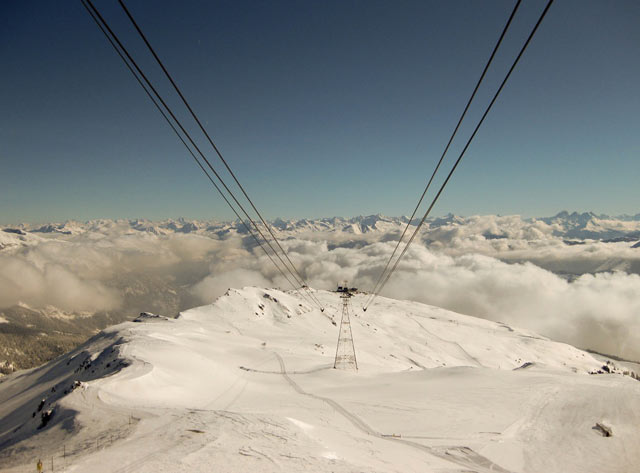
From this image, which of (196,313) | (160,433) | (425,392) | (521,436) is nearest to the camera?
(160,433)

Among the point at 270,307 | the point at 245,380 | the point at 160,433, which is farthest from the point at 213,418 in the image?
the point at 270,307

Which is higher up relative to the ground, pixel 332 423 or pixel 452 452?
pixel 452 452

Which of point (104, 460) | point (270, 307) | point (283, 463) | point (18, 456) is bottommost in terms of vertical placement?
point (18, 456)

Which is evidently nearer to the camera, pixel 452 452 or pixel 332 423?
pixel 452 452

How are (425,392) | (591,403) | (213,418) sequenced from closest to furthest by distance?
(213,418) < (591,403) < (425,392)

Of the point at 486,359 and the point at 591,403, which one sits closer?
the point at 591,403

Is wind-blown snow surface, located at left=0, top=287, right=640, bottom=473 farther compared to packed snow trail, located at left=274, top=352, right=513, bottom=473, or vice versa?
packed snow trail, located at left=274, top=352, right=513, bottom=473

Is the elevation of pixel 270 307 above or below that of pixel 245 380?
above

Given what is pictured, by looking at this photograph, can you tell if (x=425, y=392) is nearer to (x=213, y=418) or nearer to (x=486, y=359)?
(x=213, y=418)

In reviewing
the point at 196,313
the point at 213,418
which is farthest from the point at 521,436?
the point at 196,313

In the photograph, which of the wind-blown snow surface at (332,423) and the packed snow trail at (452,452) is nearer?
the wind-blown snow surface at (332,423)
